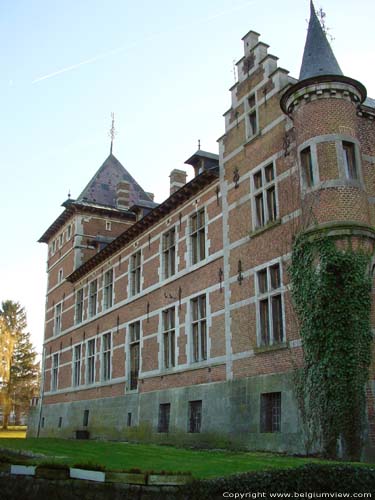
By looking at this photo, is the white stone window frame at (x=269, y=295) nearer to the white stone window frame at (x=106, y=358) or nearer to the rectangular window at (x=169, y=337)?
the rectangular window at (x=169, y=337)

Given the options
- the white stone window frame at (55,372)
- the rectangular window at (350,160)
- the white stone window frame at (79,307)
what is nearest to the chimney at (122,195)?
the white stone window frame at (79,307)

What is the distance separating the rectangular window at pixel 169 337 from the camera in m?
18.5

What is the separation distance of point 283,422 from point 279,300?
116 inches

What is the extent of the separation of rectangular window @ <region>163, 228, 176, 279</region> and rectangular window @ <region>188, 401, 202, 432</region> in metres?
4.89

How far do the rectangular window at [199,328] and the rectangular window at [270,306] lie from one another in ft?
9.74

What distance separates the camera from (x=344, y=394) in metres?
11.0

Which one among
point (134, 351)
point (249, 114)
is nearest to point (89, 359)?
point (134, 351)

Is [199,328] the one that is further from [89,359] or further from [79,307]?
[79,307]

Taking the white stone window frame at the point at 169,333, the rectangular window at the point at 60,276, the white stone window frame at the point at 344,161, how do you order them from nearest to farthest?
the white stone window frame at the point at 344,161 → the white stone window frame at the point at 169,333 → the rectangular window at the point at 60,276

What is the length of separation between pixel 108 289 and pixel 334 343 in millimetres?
15133

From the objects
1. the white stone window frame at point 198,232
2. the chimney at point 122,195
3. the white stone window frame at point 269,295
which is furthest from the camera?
the chimney at point 122,195

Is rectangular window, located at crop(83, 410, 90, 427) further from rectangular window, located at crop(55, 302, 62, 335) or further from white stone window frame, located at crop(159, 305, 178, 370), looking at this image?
white stone window frame, located at crop(159, 305, 178, 370)

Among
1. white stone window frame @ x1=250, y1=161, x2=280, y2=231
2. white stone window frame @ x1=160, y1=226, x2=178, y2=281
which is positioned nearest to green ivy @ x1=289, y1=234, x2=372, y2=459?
white stone window frame @ x1=250, y1=161, x2=280, y2=231

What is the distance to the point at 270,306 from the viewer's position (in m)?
13.7
